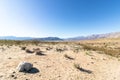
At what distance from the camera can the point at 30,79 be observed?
10.4 metres

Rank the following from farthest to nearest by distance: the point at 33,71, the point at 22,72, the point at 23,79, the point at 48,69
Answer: the point at 48,69, the point at 33,71, the point at 22,72, the point at 23,79

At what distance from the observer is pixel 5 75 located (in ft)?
34.7

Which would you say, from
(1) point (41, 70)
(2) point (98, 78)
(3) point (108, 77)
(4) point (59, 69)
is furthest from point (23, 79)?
(3) point (108, 77)

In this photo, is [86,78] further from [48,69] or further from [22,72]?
[22,72]

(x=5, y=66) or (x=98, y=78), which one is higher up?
(x=5, y=66)

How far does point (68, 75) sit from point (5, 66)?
601 centimetres

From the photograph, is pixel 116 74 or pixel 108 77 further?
pixel 116 74

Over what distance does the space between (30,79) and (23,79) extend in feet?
1.74

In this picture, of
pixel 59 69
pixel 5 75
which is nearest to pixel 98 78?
pixel 59 69

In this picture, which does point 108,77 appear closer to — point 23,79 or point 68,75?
point 68,75

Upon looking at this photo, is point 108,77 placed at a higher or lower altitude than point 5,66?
lower

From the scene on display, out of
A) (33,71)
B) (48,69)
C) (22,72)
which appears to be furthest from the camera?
(48,69)

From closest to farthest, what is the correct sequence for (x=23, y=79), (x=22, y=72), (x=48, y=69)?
(x=23, y=79) < (x=22, y=72) < (x=48, y=69)

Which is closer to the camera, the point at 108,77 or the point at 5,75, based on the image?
the point at 5,75
